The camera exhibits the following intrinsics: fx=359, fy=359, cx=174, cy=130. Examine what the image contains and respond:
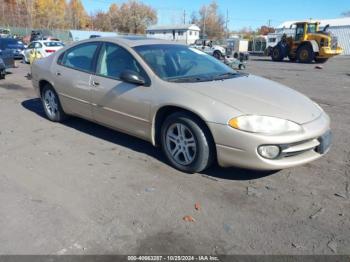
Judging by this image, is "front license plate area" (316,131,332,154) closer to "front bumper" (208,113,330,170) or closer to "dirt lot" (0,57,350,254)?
"front bumper" (208,113,330,170)

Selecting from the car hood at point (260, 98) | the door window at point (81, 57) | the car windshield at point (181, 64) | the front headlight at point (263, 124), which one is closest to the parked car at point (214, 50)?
the door window at point (81, 57)

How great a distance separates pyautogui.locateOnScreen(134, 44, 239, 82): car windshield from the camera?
4508mm

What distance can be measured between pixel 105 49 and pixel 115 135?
4.34 ft

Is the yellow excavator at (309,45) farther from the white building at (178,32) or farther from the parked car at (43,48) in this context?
the white building at (178,32)

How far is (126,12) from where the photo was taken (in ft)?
304

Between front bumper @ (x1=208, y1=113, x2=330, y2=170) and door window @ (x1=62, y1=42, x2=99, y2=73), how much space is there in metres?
2.38

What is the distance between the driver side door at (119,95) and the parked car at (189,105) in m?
0.01

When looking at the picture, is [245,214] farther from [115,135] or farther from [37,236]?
[115,135]

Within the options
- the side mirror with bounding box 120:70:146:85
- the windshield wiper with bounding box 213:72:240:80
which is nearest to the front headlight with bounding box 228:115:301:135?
the windshield wiper with bounding box 213:72:240:80

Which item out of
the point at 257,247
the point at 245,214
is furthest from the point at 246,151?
the point at 257,247

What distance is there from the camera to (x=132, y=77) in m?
4.37

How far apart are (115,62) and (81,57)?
88 cm

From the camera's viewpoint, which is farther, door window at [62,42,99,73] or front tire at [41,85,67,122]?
front tire at [41,85,67,122]

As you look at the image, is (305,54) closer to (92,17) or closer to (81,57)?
(81,57)
